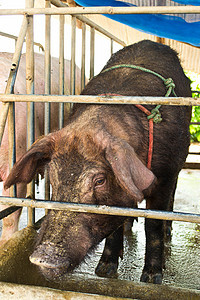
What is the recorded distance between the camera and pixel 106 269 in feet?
10.4

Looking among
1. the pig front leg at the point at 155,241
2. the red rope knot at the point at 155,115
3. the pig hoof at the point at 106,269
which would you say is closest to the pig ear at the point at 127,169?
the red rope knot at the point at 155,115

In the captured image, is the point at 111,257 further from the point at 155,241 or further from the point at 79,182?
the point at 79,182

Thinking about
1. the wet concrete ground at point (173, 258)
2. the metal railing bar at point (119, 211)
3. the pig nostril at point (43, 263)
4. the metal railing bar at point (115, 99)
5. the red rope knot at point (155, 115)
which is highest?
the metal railing bar at point (115, 99)

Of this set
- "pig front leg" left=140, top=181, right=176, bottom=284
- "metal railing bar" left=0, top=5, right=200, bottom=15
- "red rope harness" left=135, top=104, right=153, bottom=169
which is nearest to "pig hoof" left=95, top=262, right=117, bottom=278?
"pig front leg" left=140, top=181, right=176, bottom=284

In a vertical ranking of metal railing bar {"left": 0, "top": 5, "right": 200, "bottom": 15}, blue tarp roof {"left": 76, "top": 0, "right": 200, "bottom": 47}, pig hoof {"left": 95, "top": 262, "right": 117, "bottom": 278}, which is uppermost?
blue tarp roof {"left": 76, "top": 0, "right": 200, "bottom": 47}

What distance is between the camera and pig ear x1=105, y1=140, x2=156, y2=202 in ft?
6.44

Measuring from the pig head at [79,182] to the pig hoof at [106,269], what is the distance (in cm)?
81

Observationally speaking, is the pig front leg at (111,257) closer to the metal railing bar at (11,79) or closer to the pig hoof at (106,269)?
the pig hoof at (106,269)

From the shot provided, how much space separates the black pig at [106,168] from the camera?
2.04 metres

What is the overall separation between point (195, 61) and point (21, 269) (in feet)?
18.9

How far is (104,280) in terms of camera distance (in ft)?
7.94

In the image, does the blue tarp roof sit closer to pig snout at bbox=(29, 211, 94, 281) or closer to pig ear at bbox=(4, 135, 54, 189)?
pig ear at bbox=(4, 135, 54, 189)

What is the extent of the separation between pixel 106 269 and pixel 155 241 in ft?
1.73

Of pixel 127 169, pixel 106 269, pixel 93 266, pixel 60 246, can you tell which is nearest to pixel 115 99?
pixel 127 169
